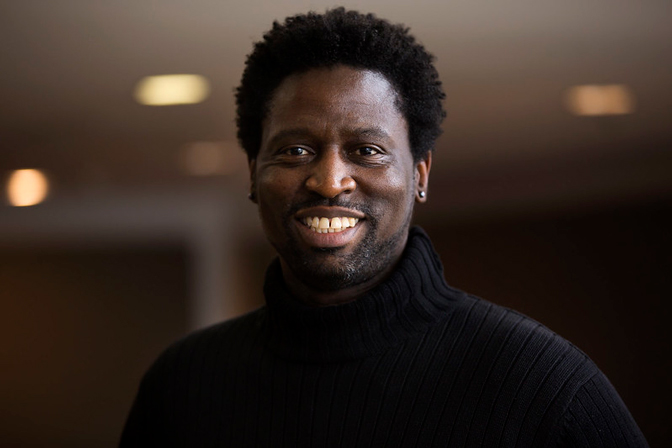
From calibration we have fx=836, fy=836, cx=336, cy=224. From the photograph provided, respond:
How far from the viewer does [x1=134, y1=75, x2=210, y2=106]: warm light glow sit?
3.81 m

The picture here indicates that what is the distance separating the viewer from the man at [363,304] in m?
1.25

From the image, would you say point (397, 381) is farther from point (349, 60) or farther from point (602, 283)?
point (602, 283)

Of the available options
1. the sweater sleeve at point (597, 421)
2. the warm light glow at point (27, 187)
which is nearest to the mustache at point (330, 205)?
the sweater sleeve at point (597, 421)

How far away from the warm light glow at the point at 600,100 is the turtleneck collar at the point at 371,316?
282cm

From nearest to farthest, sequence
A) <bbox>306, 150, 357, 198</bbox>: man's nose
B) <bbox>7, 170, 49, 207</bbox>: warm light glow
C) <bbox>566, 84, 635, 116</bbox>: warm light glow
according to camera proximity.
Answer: <bbox>306, 150, 357, 198</bbox>: man's nose → <bbox>566, 84, 635, 116</bbox>: warm light glow → <bbox>7, 170, 49, 207</bbox>: warm light glow

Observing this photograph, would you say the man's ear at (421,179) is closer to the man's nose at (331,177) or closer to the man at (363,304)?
the man at (363,304)

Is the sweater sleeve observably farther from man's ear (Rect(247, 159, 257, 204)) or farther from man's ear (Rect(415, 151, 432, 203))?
man's ear (Rect(247, 159, 257, 204))

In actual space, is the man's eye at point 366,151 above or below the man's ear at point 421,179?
above

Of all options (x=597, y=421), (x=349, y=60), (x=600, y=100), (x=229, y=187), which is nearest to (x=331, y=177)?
(x=349, y=60)

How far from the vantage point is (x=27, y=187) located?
4438 millimetres

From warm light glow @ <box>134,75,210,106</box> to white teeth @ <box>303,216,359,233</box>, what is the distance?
8.62ft

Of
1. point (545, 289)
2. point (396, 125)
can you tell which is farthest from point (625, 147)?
point (396, 125)

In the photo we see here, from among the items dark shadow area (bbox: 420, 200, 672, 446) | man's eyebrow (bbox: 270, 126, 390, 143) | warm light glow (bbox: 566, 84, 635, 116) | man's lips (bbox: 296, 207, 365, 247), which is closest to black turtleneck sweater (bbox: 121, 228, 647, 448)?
man's lips (bbox: 296, 207, 365, 247)

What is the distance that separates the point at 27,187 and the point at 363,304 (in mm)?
3528
